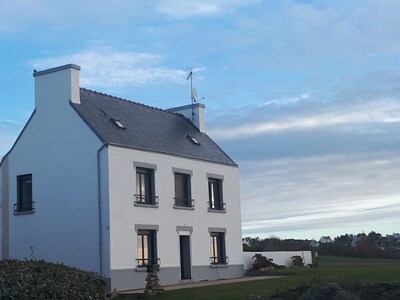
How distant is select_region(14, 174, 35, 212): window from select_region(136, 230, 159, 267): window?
489 centimetres

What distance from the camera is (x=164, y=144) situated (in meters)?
30.8

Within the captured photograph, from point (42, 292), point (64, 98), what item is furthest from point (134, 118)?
point (42, 292)

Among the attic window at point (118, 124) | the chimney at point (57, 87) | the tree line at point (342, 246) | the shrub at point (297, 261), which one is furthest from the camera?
the tree line at point (342, 246)

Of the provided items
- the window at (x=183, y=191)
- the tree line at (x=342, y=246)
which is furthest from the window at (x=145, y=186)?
the tree line at (x=342, y=246)

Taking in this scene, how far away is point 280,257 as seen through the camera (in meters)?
40.7

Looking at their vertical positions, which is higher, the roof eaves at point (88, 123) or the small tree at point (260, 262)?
the roof eaves at point (88, 123)

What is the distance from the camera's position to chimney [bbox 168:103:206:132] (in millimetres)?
36188

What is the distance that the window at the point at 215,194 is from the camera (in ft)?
109

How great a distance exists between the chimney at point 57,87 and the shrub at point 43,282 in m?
9.20

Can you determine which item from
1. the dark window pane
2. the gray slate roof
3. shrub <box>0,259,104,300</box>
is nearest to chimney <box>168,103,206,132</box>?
the gray slate roof

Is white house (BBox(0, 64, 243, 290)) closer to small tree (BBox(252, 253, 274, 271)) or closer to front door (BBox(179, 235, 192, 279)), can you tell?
front door (BBox(179, 235, 192, 279))

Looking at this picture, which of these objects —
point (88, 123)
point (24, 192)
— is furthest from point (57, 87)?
point (24, 192)

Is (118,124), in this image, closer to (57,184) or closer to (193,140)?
(57,184)

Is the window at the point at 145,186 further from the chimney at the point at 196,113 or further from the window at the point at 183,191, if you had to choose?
the chimney at the point at 196,113
